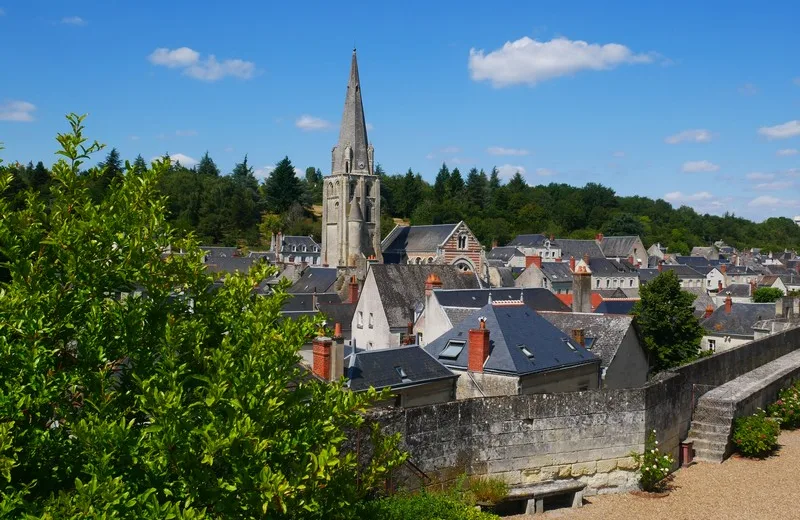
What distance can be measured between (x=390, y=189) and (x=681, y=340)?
93.8m

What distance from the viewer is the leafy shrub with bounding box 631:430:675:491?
965 centimetres

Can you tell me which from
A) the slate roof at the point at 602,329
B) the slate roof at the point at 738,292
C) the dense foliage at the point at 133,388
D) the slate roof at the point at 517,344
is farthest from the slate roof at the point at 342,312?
the slate roof at the point at 738,292

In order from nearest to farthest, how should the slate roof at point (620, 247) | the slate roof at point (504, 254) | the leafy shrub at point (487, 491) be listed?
the leafy shrub at point (487, 491) → the slate roof at point (504, 254) → the slate roof at point (620, 247)

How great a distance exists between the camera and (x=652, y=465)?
967 centimetres

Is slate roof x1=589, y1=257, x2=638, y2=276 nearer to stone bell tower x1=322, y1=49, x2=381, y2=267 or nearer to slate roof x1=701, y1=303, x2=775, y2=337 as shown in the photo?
stone bell tower x1=322, y1=49, x2=381, y2=267

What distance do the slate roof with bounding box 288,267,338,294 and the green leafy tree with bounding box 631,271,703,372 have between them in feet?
67.0

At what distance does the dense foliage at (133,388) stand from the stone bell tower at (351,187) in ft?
173

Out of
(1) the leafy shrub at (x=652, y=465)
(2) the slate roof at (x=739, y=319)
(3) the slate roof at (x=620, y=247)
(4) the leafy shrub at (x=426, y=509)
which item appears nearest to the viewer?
(4) the leafy shrub at (x=426, y=509)

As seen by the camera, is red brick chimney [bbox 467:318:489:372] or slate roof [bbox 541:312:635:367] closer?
red brick chimney [bbox 467:318:489:372]

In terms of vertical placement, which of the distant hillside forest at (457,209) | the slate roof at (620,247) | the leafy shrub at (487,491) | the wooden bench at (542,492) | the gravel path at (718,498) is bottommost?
the gravel path at (718,498)

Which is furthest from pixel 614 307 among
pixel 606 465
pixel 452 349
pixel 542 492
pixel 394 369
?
pixel 542 492

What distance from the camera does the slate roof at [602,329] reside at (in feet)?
63.4

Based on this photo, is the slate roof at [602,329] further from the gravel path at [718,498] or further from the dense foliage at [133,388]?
the dense foliage at [133,388]

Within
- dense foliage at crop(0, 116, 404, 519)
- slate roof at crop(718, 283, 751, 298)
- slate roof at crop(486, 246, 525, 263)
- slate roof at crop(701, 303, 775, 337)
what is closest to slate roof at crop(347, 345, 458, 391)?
dense foliage at crop(0, 116, 404, 519)
